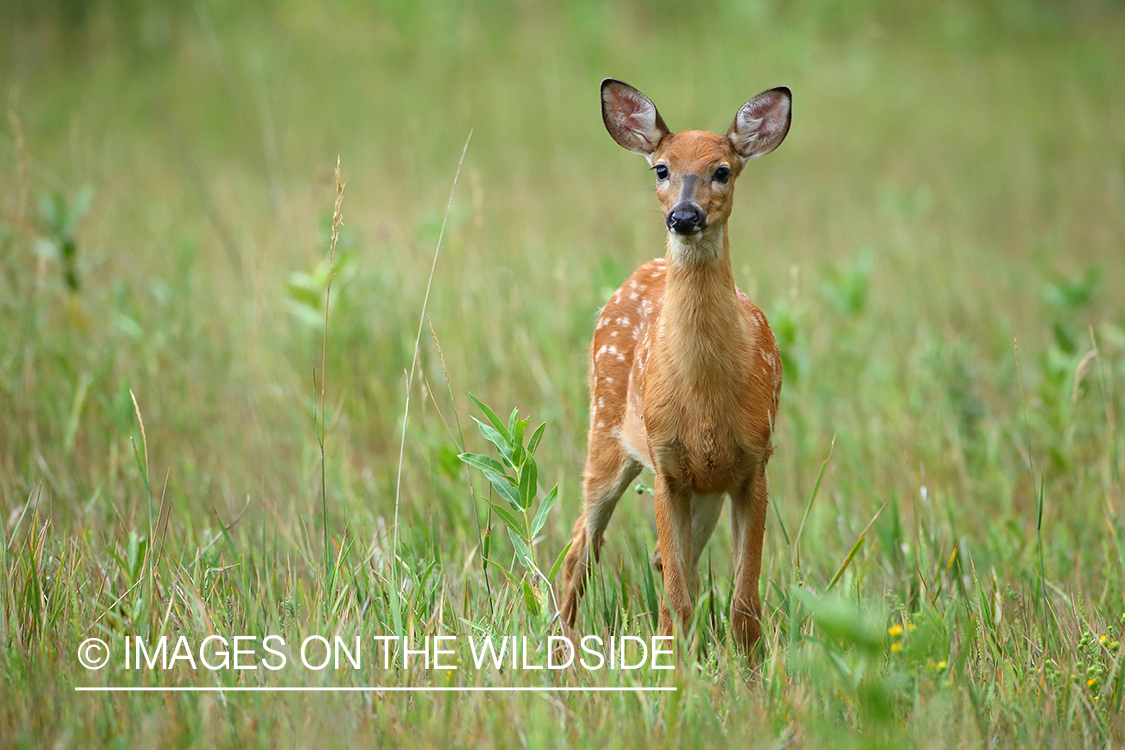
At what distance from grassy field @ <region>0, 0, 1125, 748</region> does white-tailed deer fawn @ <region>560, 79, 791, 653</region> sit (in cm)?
14

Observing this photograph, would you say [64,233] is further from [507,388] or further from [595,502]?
[595,502]

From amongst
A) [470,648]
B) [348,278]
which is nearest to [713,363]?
[470,648]

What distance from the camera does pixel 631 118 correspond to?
3092mm

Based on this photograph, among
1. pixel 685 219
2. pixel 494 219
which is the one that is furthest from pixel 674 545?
pixel 494 219

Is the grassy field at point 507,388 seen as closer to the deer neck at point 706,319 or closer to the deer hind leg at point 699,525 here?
the deer hind leg at point 699,525

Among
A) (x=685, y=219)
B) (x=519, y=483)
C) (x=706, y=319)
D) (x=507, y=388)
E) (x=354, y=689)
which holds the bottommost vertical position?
(x=354, y=689)

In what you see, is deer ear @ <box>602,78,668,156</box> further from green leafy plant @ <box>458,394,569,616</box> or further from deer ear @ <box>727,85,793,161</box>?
green leafy plant @ <box>458,394,569,616</box>

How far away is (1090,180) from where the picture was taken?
9031 millimetres

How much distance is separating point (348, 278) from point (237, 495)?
4.89 ft

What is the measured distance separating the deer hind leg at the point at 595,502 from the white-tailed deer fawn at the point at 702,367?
0.76 ft

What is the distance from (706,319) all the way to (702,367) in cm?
14

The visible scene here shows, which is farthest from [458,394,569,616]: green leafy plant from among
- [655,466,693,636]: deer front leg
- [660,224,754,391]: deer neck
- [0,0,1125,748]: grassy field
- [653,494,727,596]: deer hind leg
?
[653,494,727,596]: deer hind leg

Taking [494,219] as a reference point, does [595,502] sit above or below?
below

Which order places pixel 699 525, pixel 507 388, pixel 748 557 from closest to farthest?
pixel 748 557 → pixel 699 525 → pixel 507 388
